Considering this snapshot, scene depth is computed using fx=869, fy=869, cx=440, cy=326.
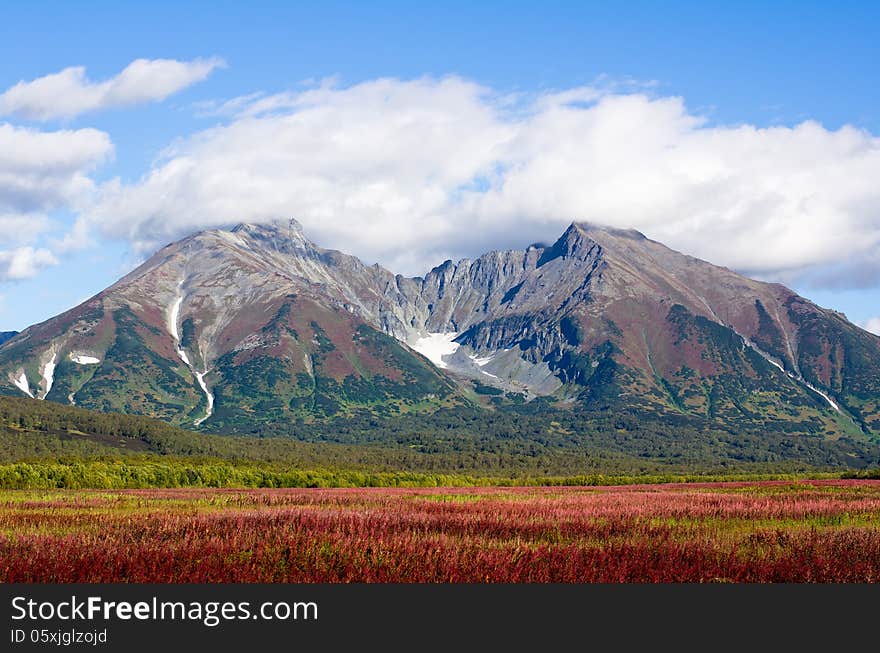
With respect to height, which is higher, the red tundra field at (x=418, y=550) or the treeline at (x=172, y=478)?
the red tundra field at (x=418, y=550)

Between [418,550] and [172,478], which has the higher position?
[418,550]

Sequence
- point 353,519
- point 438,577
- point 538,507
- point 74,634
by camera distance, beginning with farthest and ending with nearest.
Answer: point 538,507
point 353,519
point 438,577
point 74,634

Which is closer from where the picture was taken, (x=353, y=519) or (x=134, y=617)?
(x=134, y=617)

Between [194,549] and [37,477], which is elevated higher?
[194,549]

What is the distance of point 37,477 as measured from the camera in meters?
110

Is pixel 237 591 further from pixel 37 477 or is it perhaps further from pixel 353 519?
pixel 37 477

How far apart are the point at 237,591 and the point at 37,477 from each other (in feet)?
346

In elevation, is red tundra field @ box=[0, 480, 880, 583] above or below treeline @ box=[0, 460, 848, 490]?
above

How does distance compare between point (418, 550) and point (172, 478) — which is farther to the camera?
point (172, 478)

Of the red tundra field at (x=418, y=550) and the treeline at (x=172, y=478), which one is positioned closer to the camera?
the red tundra field at (x=418, y=550)

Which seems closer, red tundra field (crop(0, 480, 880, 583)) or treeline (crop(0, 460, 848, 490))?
red tundra field (crop(0, 480, 880, 583))

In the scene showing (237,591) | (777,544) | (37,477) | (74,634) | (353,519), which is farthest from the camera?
(37,477)

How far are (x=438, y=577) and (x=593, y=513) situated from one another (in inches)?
795

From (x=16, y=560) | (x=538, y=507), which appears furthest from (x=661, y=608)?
(x=538, y=507)
